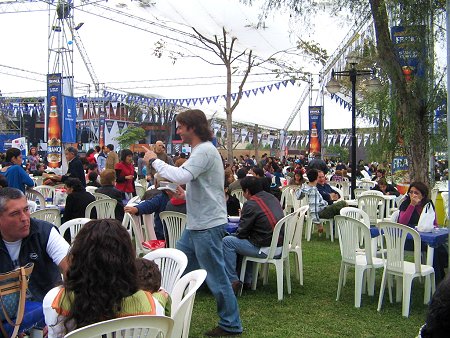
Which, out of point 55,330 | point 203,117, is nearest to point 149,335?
point 55,330

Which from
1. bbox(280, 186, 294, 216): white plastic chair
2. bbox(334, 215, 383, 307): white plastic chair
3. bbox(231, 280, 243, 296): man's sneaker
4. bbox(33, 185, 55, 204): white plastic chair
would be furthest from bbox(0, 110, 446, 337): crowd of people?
bbox(33, 185, 55, 204): white plastic chair

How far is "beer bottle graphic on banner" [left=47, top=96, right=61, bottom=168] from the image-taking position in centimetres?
1564

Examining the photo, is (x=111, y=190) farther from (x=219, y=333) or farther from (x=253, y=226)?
(x=219, y=333)

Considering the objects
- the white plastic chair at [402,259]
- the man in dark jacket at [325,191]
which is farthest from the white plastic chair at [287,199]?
the white plastic chair at [402,259]

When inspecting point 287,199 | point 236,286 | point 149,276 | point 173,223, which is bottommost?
point 236,286

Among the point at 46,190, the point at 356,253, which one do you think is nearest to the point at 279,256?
the point at 356,253

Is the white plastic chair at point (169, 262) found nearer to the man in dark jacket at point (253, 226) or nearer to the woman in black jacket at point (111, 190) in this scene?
the man in dark jacket at point (253, 226)

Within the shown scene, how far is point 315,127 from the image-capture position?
20078 mm

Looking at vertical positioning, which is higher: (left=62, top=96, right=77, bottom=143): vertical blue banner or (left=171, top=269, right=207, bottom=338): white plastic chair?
(left=62, top=96, right=77, bottom=143): vertical blue banner

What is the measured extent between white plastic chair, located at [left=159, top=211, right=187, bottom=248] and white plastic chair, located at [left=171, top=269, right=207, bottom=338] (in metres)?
2.61

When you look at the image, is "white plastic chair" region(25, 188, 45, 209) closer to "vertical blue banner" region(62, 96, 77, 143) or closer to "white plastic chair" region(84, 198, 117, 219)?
"white plastic chair" region(84, 198, 117, 219)

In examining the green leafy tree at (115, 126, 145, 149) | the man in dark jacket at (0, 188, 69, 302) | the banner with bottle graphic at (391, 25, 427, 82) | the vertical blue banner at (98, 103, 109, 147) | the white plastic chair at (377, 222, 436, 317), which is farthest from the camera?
the vertical blue banner at (98, 103, 109, 147)

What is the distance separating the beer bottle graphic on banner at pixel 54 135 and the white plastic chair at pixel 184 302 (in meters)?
13.6

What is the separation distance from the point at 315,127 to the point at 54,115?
9538mm
